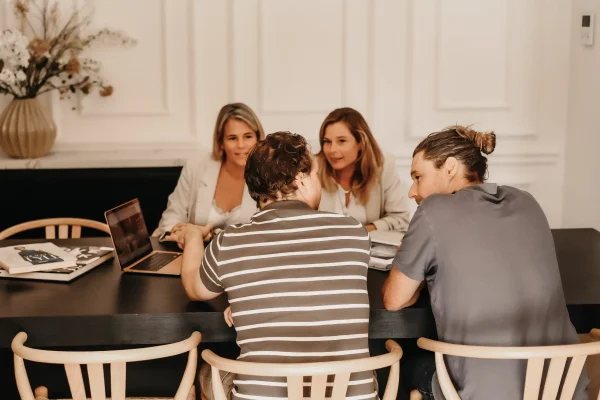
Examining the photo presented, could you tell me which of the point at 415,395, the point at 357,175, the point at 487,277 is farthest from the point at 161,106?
the point at 487,277

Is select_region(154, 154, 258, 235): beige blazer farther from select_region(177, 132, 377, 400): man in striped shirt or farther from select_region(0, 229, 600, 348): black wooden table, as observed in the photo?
select_region(177, 132, 377, 400): man in striped shirt

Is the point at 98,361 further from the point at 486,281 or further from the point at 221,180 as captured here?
the point at 221,180

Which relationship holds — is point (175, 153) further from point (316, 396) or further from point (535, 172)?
point (316, 396)

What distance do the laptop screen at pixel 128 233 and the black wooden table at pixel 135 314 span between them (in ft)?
0.53

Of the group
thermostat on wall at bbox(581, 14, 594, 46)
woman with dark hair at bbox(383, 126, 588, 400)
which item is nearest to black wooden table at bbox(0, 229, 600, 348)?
woman with dark hair at bbox(383, 126, 588, 400)

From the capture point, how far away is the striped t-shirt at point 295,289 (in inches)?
66.3

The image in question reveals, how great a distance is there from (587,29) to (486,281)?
90.5 inches

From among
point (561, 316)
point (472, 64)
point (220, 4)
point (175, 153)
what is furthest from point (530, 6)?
point (561, 316)

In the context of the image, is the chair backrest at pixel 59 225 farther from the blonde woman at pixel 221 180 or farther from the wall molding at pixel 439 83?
the wall molding at pixel 439 83

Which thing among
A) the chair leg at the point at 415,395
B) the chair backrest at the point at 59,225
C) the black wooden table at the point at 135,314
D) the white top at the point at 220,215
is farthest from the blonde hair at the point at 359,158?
the chair leg at the point at 415,395

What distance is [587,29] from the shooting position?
11.8ft

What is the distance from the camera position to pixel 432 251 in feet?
5.89

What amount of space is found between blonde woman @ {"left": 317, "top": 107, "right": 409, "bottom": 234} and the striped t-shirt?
1312 millimetres

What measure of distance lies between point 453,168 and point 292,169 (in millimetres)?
460
